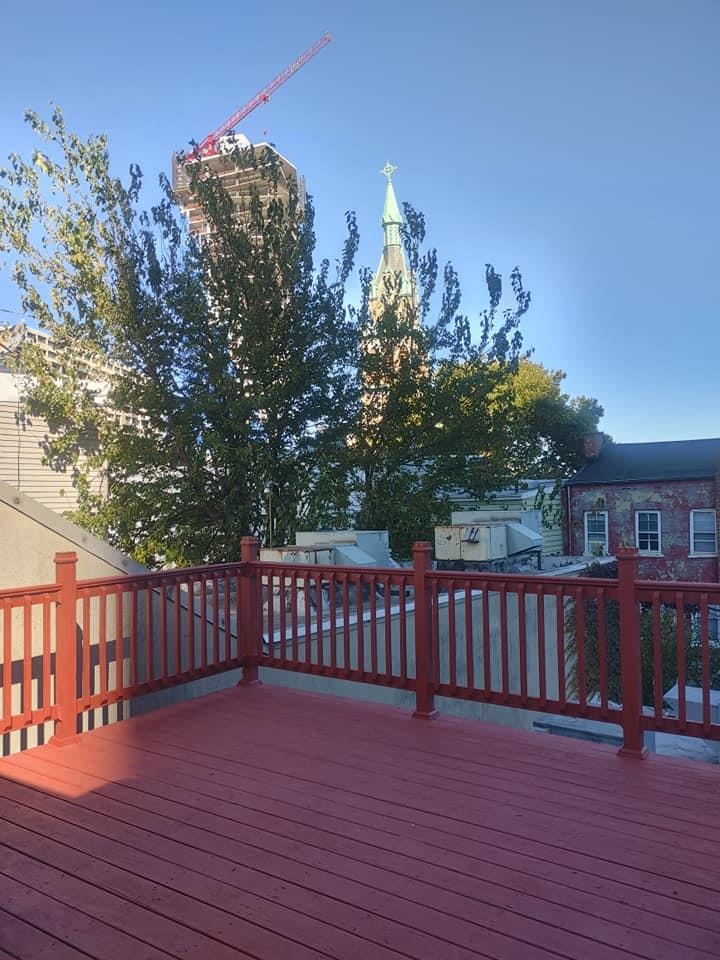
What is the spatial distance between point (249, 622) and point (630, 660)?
2.55 meters

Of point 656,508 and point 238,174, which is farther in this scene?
point 656,508

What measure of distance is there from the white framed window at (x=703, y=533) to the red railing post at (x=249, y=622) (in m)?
17.8

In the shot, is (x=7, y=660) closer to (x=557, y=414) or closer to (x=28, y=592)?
(x=28, y=592)

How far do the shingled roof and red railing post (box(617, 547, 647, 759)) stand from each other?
→ 717 inches

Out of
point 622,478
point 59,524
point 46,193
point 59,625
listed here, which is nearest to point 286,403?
point 46,193

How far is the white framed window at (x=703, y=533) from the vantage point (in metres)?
18.8

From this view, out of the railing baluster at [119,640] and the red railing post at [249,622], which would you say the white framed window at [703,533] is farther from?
the railing baluster at [119,640]

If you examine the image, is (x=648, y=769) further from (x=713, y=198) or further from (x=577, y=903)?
(x=713, y=198)

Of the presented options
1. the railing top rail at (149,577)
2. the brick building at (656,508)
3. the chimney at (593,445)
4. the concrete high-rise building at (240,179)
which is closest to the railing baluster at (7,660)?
the railing top rail at (149,577)

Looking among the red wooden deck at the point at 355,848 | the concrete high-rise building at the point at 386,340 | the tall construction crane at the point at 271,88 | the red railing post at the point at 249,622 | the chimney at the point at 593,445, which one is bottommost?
the red wooden deck at the point at 355,848

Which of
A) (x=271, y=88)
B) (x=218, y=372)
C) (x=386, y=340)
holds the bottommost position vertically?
(x=218, y=372)

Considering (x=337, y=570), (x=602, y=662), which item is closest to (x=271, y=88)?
(x=337, y=570)

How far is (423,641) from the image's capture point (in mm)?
3820

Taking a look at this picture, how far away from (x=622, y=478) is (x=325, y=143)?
47.9 feet
